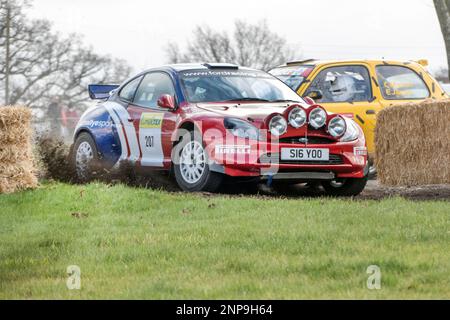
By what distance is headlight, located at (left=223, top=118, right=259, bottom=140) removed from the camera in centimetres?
1090

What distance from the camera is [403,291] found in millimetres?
5555

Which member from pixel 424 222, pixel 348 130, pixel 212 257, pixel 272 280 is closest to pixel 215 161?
pixel 348 130

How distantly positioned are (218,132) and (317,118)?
1.14m

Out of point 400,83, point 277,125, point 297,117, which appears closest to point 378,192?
point 297,117

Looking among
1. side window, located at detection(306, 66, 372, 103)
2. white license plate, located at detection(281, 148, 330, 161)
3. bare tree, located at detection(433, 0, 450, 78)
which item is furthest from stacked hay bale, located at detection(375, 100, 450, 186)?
bare tree, located at detection(433, 0, 450, 78)

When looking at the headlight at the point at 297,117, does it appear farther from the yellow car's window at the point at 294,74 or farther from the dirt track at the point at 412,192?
the yellow car's window at the point at 294,74

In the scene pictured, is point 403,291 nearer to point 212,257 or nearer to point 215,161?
point 212,257

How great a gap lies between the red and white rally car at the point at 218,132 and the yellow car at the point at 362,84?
1678mm

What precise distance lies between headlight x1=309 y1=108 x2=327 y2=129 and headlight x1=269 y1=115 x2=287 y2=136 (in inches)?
13.4

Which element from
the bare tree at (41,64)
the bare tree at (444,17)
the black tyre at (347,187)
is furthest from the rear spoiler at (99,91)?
the bare tree at (41,64)

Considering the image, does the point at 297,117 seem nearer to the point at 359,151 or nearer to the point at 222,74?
the point at 359,151

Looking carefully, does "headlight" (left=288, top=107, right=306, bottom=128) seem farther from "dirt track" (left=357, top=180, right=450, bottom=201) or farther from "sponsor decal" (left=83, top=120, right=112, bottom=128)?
"sponsor decal" (left=83, top=120, right=112, bottom=128)

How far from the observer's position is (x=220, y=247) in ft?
23.3

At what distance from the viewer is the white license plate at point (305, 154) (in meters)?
10.9
